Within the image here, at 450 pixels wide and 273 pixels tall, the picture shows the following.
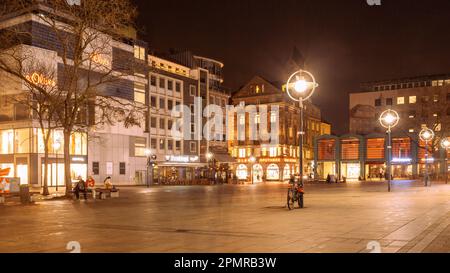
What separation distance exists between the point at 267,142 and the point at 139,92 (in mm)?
37565


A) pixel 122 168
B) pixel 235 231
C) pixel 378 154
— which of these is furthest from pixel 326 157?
pixel 235 231

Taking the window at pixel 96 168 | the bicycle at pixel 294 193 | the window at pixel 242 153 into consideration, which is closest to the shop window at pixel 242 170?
the window at pixel 242 153

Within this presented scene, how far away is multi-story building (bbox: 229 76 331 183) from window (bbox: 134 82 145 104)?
32.2 meters

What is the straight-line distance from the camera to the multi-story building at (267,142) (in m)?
99.2

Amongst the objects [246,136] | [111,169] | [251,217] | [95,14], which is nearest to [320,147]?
[246,136]

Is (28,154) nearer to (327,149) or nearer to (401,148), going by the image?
(327,149)

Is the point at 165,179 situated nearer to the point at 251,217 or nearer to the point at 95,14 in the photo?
the point at 95,14

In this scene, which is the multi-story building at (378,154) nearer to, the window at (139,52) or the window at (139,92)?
the window at (139,92)

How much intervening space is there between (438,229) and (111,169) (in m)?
52.5

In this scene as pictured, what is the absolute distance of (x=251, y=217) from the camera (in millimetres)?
18844

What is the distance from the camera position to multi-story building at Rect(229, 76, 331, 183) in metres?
99.2

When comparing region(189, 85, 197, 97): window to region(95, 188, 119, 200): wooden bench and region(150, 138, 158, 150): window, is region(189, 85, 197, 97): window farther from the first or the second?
region(95, 188, 119, 200): wooden bench

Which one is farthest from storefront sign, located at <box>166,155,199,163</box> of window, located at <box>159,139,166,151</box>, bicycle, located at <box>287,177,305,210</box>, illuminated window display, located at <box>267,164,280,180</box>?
bicycle, located at <box>287,177,305,210</box>
